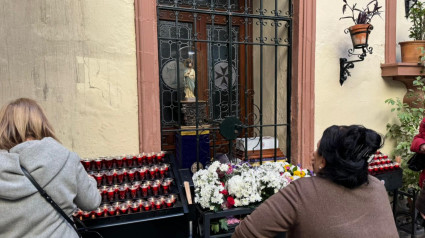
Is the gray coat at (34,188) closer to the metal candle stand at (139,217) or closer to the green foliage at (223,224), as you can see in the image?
the metal candle stand at (139,217)

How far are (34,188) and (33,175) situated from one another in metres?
0.06

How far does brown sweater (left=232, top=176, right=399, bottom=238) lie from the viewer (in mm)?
1262

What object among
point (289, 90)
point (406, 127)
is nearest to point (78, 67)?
point (289, 90)

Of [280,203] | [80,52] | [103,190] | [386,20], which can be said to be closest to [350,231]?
[280,203]

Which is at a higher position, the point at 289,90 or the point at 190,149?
the point at 289,90

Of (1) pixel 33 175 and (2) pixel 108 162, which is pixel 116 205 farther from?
(1) pixel 33 175

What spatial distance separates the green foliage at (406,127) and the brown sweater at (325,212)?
126 inches

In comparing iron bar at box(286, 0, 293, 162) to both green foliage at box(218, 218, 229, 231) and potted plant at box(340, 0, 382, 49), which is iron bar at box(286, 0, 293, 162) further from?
green foliage at box(218, 218, 229, 231)

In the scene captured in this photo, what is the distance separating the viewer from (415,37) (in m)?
4.21

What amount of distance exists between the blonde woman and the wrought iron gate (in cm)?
184

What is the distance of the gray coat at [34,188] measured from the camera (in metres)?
1.39

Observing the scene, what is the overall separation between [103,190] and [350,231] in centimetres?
170

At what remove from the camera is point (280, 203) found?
1.33 m

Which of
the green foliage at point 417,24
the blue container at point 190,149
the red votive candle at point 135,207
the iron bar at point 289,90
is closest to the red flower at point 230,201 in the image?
the red votive candle at point 135,207
